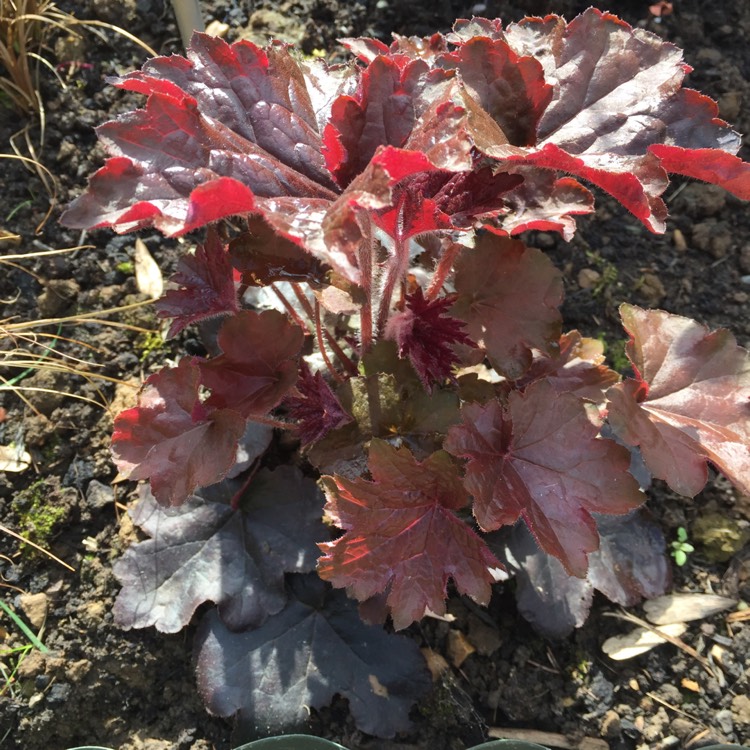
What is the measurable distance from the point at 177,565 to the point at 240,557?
5.9 inches

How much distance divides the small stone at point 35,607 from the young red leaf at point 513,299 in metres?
1.23

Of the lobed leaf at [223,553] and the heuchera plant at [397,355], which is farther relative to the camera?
the lobed leaf at [223,553]

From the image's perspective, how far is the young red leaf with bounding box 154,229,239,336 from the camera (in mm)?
1430

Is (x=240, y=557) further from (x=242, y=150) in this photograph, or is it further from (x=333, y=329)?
(x=242, y=150)

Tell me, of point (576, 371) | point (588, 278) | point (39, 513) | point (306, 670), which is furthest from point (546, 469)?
point (39, 513)

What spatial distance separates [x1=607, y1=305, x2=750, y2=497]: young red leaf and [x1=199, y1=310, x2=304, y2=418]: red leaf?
65cm

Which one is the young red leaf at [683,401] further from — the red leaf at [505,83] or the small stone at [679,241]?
the small stone at [679,241]

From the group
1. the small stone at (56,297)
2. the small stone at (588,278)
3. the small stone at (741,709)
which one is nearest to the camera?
the small stone at (741,709)

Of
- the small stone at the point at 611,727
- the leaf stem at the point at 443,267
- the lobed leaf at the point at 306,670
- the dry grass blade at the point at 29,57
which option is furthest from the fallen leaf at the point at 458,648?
the dry grass blade at the point at 29,57

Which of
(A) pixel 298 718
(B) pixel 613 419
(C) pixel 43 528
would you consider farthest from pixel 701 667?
(C) pixel 43 528

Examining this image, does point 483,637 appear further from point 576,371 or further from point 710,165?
point 710,165

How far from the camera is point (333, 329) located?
6.33 feet

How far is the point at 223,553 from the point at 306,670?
0.34 meters

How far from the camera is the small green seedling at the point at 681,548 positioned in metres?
1.89
